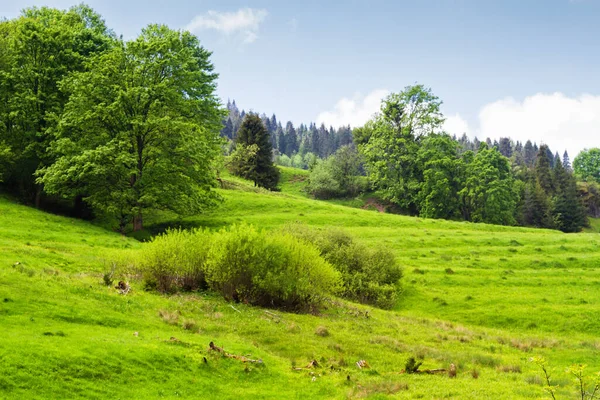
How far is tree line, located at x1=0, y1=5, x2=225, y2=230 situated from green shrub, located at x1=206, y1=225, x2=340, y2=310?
20542mm

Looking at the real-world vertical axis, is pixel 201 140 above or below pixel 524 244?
above

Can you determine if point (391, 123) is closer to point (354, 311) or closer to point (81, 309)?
point (354, 311)

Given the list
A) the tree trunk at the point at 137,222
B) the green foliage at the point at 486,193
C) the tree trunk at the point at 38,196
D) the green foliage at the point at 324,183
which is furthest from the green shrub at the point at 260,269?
the green foliage at the point at 324,183

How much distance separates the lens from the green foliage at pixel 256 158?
94375 mm

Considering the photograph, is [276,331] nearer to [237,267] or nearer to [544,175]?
[237,267]

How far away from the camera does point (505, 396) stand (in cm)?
1569

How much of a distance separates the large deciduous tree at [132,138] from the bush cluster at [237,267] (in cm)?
1864

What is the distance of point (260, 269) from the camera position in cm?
2597

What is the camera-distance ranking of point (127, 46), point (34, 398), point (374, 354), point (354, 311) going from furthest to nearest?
point (127, 46) → point (354, 311) → point (374, 354) → point (34, 398)

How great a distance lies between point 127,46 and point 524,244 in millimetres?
46559

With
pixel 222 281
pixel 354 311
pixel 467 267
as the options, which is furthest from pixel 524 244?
pixel 222 281

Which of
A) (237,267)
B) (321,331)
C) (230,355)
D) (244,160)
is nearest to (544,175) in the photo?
(244,160)

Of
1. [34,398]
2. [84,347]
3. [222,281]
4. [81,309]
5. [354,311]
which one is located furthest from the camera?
[354,311]

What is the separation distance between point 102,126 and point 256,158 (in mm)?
49911
